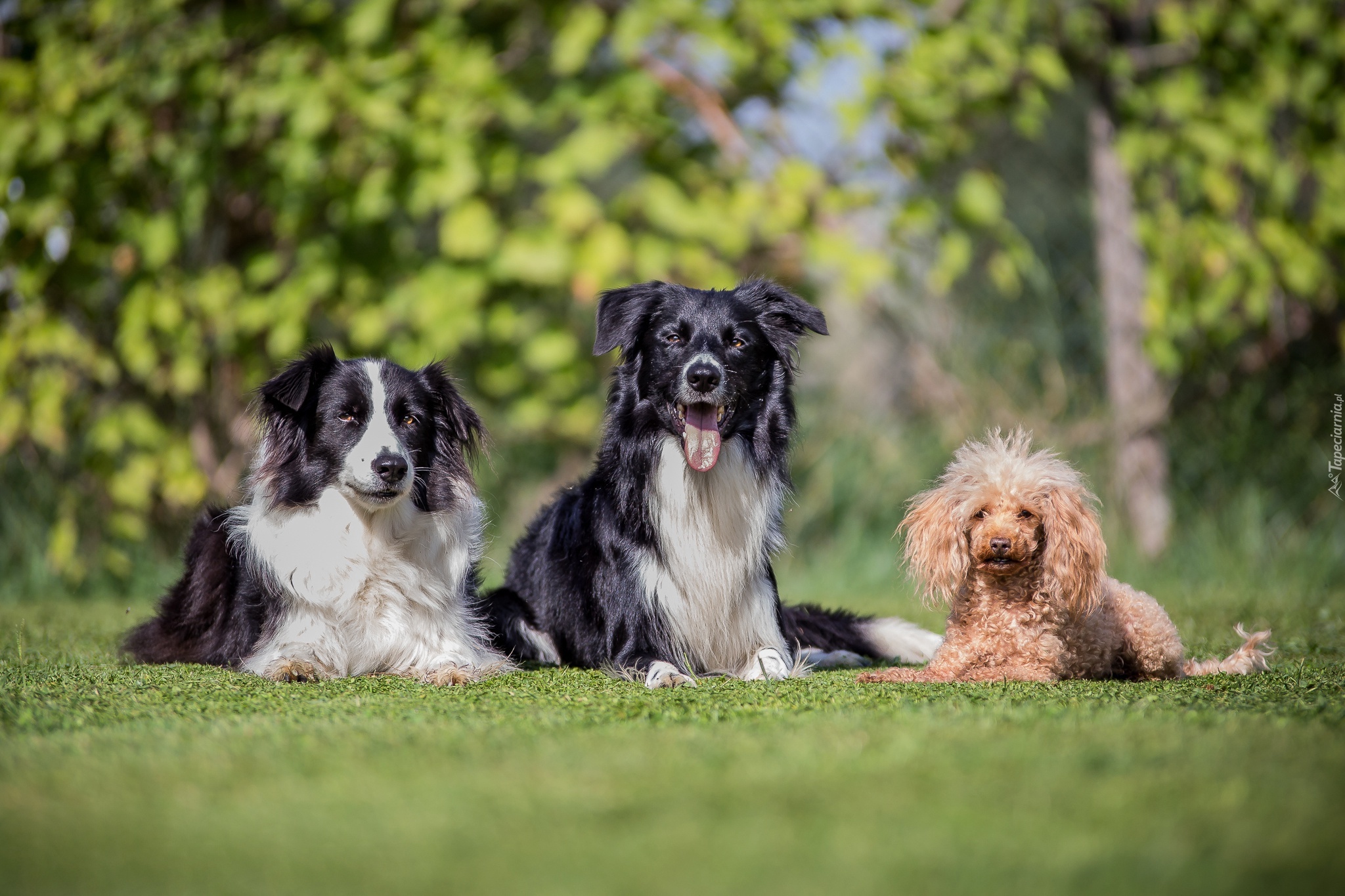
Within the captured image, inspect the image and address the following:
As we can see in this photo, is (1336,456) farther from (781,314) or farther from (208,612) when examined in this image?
(208,612)

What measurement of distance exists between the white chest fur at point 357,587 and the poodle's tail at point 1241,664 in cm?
220

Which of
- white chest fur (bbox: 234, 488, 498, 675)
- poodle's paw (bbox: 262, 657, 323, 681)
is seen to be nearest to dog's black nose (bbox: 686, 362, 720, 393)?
white chest fur (bbox: 234, 488, 498, 675)

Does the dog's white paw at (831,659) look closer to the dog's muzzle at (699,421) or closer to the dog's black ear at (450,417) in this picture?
the dog's muzzle at (699,421)

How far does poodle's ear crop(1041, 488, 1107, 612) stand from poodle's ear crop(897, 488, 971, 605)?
242 mm

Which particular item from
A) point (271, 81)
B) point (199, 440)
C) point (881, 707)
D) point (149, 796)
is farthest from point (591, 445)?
point (149, 796)

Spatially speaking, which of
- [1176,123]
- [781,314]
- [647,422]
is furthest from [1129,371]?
[647,422]

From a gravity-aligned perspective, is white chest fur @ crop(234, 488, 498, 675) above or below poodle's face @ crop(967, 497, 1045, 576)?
below

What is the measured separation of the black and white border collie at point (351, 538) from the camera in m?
3.38

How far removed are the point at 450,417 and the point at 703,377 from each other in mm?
904

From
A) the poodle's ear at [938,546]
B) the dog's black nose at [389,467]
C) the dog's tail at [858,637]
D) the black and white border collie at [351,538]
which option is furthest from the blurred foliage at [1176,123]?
the dog's black nose at [389,467]

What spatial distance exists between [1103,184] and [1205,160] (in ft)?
1.86

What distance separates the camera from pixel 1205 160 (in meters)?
6.56

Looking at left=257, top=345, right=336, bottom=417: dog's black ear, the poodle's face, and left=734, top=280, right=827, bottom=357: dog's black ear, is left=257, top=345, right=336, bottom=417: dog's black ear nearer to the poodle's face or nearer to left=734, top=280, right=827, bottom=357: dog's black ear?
left=734, top=280, right=827, bottom=357: dog's black ear

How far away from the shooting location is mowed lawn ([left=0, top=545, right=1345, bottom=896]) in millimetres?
1488
